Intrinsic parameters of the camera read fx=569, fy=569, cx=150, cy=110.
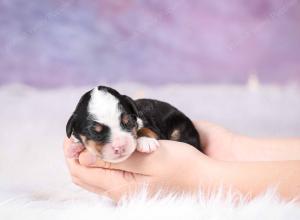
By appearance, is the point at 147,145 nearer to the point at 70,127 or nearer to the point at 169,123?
the point at 70,127

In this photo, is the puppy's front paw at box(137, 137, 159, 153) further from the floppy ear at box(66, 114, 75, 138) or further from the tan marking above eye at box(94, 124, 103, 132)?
A: the floppy ear at box(66, 114, 75, 138)

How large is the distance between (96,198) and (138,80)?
173 cm

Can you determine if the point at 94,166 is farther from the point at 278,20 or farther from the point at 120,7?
the point at 278,20

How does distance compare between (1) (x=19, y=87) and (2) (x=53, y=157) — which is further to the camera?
(1) (x=19, y=87)

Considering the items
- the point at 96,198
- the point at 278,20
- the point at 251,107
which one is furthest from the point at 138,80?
the point at 96,198

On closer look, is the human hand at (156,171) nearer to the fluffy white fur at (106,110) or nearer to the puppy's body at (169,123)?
the fluffy white fur at (106,110)

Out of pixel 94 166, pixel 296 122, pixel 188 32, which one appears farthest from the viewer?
pixel 188 32

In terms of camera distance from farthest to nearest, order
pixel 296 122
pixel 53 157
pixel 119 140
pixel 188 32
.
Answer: pixel 188 32 < pixel 296 122 < pixel 53 157 < pixel 119 140

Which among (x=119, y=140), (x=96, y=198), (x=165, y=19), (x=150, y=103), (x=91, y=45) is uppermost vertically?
(x=165, y=19)

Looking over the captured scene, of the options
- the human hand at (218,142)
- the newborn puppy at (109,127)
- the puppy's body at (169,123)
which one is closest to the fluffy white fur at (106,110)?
the newborn puppy at (109,127)

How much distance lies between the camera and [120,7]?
3855 millimetres

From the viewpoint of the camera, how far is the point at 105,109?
6.88 ft

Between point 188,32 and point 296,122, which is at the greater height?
point 188,32

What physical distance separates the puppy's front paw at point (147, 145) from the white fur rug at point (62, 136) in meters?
0.16
